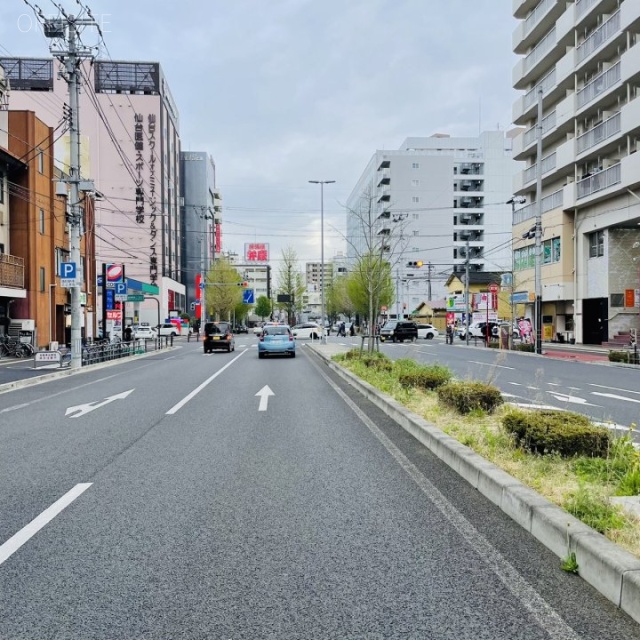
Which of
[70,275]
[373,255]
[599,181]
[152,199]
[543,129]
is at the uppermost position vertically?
[152,199]

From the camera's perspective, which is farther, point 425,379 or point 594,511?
point 425,379

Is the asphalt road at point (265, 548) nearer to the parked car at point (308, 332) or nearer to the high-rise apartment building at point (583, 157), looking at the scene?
the high-rise apartment building at point (583, 157)

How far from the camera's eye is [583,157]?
36.9 m

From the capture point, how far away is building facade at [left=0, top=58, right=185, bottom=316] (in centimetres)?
7500

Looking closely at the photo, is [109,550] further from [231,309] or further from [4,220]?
[231,309]

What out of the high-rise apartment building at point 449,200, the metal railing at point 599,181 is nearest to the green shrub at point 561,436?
the metal railing at point 599,181

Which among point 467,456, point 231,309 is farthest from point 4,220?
point 231,309

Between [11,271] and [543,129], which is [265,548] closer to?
[11,271]

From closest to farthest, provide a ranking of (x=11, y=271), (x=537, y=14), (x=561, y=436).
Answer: (x=561, y=436) → (x=11, y=271) → (x=537, y=14)

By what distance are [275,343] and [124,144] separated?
55.0m

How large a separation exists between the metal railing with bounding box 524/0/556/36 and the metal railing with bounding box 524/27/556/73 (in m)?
1.36

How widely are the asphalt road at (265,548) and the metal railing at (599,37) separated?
33.5m

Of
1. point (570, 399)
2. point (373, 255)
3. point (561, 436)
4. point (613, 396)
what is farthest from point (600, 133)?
point (561, 436)

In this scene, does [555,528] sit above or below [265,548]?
above
